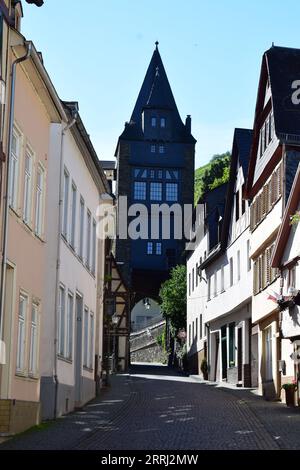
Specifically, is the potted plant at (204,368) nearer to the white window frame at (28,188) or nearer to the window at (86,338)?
the window at (86,338)

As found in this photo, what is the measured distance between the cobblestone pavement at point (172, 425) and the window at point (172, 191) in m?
54.8

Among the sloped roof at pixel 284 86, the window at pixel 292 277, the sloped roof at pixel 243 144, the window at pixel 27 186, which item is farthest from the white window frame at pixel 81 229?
the sloped roof at pixel 243 144

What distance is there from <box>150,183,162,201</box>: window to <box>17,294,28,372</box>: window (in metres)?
65.6

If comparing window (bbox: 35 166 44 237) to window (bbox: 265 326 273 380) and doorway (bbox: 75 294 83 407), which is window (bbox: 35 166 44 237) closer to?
doorway (bbox: 75 294 83 407)

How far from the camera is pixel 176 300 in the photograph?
60.4m

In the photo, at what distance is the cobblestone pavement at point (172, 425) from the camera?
1480 centimetres

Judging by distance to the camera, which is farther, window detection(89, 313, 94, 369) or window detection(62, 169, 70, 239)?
window detection(89, 313, 94, 369)

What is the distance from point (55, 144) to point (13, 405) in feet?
24.4

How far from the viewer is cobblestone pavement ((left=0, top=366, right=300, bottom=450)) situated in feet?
48.6

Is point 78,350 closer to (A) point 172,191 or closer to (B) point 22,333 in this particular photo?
(B) point 22,333

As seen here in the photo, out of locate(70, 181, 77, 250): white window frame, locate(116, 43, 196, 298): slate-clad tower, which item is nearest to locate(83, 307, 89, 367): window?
locate(70, 181, 77, 250): white window frame

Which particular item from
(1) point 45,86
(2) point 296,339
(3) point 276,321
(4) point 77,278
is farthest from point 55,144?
(3) point 276,321

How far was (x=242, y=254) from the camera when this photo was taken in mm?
36875

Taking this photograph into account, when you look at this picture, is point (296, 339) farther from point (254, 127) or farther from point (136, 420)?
point (254, 127)
